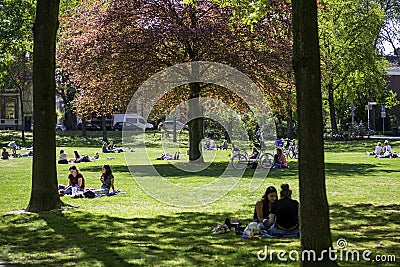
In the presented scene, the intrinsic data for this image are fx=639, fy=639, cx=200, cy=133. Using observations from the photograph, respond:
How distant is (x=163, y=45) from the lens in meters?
26.7

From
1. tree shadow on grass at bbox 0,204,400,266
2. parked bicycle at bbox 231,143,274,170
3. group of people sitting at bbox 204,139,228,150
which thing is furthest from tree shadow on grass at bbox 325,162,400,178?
group of people sitting at bbox 204,139,228,150

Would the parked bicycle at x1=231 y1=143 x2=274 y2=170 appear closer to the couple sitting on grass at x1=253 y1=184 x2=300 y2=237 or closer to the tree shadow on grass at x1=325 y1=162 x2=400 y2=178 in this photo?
the tree shadow on grass at x1=325 y1=162 x2=400 y2=178

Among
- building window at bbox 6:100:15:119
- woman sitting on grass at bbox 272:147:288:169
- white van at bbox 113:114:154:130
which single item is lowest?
woman sitting on grass at bbox 272:147:288:169

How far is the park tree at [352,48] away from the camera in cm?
4828

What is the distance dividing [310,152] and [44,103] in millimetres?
8063

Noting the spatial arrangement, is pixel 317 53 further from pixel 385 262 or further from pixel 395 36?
pixel 395 36

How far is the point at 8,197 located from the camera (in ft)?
56.0

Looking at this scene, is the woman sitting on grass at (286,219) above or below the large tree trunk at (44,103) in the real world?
below

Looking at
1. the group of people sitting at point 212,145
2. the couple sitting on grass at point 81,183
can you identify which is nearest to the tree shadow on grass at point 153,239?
the couple sitting on grass at point 81,183

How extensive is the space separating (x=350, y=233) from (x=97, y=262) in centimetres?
442

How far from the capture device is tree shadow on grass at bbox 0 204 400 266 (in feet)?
29.2

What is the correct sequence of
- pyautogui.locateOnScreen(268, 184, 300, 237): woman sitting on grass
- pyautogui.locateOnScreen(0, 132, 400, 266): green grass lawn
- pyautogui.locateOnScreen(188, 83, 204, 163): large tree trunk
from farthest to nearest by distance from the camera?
pyautogui.locateOnScreen(188, 83, 204, 163): large tree trunk → pyautogui.locateOnScreen(268, 184, 300, 237): woman sitting on grass → pyautogui.locateOnScreen(0, 132, 400, 266): green grass lawn

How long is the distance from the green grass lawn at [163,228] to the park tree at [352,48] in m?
28.8

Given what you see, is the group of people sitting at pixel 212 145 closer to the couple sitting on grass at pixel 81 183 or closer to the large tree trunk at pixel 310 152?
the couple sitting on grass at pixel 81 183
